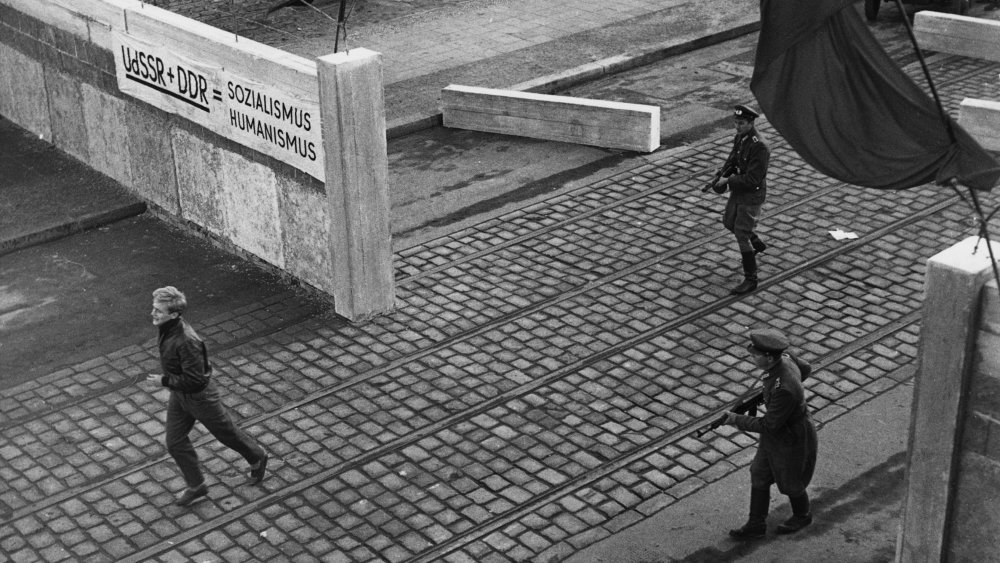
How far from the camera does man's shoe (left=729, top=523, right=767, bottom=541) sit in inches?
337

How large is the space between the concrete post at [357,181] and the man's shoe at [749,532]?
4.27 meters

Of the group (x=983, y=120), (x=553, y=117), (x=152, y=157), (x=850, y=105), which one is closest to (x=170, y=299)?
(x=850, y=105)

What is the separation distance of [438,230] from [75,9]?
14.7 ft

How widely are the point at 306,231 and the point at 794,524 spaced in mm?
5268

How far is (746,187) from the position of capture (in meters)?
11.5

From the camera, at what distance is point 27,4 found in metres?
15.0

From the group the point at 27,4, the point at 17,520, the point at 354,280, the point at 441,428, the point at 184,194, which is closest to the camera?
the point at 17,520

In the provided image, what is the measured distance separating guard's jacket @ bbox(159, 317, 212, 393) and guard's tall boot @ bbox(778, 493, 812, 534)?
3.89 metres

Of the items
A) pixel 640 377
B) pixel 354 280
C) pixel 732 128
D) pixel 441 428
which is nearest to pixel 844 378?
pixel 640 377

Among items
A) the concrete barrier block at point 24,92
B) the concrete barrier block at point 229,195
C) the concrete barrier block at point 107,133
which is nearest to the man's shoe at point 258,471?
the concrete barrier block at point 229,195

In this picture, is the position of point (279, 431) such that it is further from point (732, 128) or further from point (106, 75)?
point (732, 128)

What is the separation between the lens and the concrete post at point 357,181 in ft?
36.3

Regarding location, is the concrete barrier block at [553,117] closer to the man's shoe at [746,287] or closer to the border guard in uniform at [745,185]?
the border guard in uniform at [745,185]

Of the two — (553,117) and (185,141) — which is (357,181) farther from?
(553,117)
